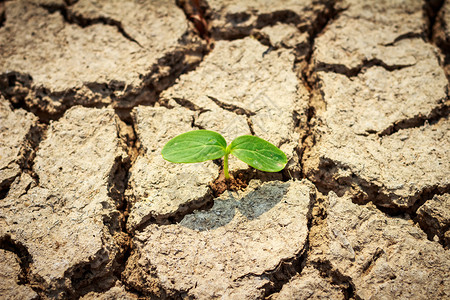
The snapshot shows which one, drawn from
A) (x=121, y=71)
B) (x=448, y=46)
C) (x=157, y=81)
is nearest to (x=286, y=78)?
(x=157, y=81)

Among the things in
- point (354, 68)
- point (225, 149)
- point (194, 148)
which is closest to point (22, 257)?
point (194, 148)

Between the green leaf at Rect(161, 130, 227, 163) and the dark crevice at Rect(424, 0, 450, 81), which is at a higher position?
the dark crevice at Rect(424, 0, 450, 81)

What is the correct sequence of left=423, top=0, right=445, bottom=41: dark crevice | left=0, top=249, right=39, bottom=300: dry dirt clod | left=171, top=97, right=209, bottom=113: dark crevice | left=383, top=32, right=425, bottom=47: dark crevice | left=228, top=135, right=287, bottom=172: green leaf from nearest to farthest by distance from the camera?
left=0, top=249, right=39, bottom=300: dry dirt clod, left=228, top=135, right=287, bottom=172: green leaf, left=171, top=97, right=209, bottom=113: dark crevice, left=383, top=32, right=425, bottom=47: dark crevice, left=423, top=0, right=445, bottom=41: dark crevice

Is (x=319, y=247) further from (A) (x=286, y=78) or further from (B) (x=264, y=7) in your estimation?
(B) (x=264, y=7)

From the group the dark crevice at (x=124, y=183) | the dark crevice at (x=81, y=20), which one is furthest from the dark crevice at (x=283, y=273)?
the dark crevice at (x=81, y=20)

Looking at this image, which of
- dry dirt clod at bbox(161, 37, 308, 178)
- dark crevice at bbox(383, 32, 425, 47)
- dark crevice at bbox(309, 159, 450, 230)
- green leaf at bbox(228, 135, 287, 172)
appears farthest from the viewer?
dark crevice at bbox(383, 32, 425, 47)

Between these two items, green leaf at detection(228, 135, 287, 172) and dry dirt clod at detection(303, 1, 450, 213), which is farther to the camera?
dry dirt clod at detection(303, 1, 450, 213)

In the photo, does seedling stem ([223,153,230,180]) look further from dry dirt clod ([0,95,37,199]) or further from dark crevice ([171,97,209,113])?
dry dirt clod ([0,95,37,199])

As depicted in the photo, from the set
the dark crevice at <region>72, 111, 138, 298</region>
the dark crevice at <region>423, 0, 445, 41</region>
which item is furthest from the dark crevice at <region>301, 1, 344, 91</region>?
the dark crevice at <region>72, 111, 138, 298</region>
